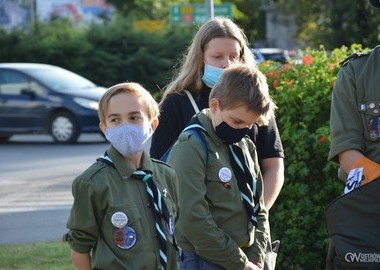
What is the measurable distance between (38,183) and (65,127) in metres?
5.95

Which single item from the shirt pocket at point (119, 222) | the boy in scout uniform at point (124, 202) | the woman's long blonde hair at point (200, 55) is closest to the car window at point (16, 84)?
the woman's long blonde hair at point (200, 55)

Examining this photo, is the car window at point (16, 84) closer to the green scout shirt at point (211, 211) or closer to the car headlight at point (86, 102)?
the car headlight at point (86, 102)

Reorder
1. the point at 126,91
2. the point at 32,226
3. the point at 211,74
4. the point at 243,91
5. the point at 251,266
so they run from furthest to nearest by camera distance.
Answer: the point at 32,226
the point at 211,74
the point at 251,266
the point at 243,91
the point at 126,91

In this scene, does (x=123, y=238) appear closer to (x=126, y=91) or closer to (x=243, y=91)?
(x=126, y=91)

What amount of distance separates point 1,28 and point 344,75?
29758 mm

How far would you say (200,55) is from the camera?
4.95m

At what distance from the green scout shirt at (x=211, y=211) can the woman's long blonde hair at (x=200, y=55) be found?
1.72 ft

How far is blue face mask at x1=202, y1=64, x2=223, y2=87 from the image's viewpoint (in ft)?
15.7

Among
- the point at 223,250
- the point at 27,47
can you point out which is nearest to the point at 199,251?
the point at 223,250

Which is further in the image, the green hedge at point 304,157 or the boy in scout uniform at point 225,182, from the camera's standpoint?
the green hedge at point 304,157

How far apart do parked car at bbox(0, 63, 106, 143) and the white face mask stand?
15.8 meters

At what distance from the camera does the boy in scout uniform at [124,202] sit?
3906 mm

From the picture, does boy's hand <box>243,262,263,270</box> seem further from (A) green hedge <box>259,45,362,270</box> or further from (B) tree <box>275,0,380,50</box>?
(B) tree <box>275,0,380,50</box>

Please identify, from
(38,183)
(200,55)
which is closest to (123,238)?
(200,55)
